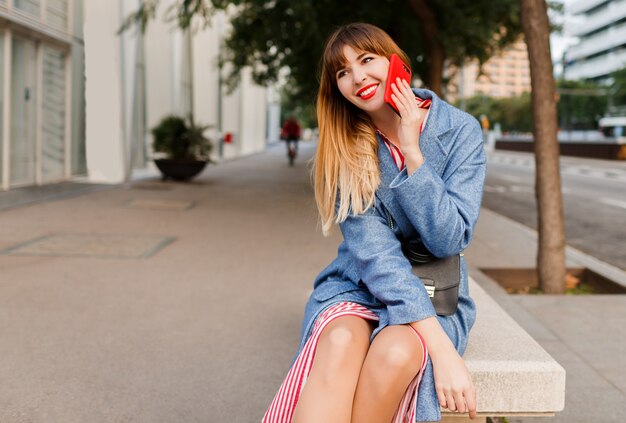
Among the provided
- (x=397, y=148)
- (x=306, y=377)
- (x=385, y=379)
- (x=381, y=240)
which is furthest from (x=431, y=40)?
(x=385, y=379)

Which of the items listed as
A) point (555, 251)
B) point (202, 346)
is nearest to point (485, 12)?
point (555, 251)

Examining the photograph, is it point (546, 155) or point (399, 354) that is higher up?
point (546, 155)

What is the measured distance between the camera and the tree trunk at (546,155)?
584 cm

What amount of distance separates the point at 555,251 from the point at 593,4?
113387 mm

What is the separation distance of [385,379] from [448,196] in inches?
25.3

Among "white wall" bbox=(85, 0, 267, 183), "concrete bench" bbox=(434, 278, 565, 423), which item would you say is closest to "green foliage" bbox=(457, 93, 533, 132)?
"white wall" bbox=(85, 0, 267, 183)

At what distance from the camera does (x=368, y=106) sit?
2.45 meters

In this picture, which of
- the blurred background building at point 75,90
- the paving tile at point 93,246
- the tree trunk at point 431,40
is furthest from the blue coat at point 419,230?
the tree trunk at point 431,40

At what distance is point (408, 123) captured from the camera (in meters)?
2.27

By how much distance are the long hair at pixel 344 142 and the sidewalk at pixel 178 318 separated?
1.07m

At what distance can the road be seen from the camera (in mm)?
8891

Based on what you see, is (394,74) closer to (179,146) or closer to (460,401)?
(460,401)

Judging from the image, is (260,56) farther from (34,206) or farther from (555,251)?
(555,251)

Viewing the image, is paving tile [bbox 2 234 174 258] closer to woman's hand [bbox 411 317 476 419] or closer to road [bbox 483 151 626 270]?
woman's hand [bbox 411 317 476 419]
